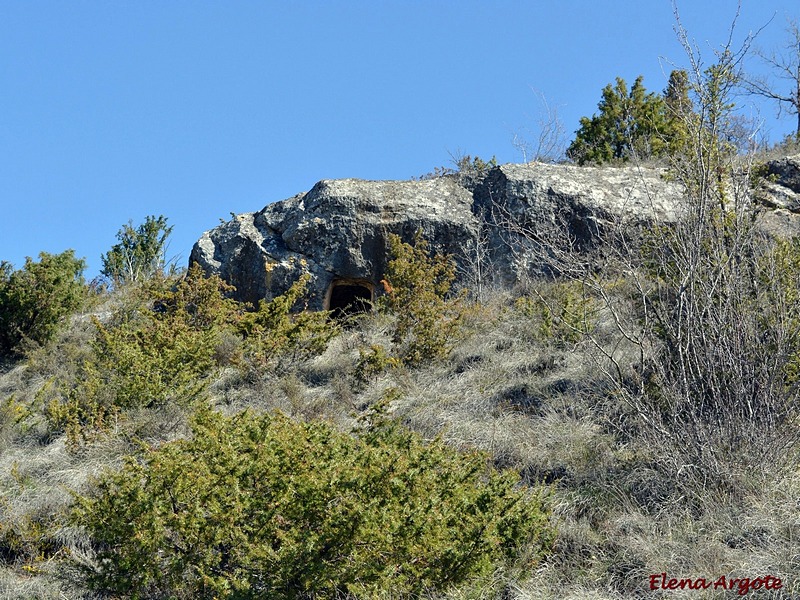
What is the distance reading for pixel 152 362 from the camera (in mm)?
10242

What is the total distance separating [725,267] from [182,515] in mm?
4694

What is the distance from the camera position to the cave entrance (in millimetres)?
13648

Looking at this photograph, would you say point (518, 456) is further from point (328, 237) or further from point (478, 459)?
point (328, 237)

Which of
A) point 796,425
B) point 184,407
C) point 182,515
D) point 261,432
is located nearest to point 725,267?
point 796,425

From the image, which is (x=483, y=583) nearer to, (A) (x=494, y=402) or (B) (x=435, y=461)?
(B) (x=435, y=461)

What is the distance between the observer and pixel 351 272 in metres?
13.7

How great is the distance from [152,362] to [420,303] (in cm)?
353

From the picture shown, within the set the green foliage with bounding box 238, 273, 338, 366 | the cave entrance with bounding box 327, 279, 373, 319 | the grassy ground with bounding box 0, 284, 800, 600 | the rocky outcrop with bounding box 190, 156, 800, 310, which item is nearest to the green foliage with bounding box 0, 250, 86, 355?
the grassy ground with bounding box 0, 284, 800, 600

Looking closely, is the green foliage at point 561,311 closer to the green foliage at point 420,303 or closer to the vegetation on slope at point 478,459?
the vegetation on slope at point 478,459

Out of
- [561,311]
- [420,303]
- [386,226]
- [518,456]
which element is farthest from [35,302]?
[518,456]

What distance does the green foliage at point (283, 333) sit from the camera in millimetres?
11555

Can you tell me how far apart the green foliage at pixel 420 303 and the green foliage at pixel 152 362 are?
2332 millimetres

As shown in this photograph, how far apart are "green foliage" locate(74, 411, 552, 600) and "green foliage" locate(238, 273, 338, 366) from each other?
4.66 metres

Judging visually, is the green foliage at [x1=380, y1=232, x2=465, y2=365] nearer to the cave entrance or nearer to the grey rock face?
the grey rock face
